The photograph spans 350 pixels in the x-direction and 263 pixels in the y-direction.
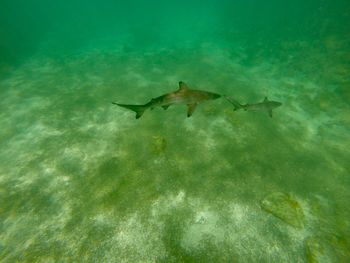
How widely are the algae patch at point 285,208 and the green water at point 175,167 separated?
0.13ft

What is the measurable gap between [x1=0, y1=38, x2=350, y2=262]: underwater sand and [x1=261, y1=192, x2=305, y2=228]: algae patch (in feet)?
0.14

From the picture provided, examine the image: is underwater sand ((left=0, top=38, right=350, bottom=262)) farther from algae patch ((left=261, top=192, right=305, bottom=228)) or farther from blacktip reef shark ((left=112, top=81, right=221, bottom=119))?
blacktip reef shark ((left=112, top=81, right=221, bottom=119))

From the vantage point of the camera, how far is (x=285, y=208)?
7.75m

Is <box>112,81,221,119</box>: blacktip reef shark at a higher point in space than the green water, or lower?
higher

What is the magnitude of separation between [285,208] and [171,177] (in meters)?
4.37

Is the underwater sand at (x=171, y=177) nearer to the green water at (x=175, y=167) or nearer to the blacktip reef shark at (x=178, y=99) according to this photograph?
the green water at (x=175, y=167)

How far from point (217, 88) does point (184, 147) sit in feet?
26.0

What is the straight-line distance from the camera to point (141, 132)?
11.4 meters

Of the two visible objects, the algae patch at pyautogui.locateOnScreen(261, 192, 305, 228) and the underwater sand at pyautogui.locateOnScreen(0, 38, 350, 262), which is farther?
the algae patch at pyautogui.locateOnScreen(261, 192, 305, 228)

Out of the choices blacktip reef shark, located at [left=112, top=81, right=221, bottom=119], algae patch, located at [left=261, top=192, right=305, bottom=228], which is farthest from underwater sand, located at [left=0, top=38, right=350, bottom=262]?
blacktip reef shark, located at [left=112, top=81, right=221, bottom=119]

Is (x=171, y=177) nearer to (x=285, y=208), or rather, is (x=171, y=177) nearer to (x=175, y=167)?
(x=175, y=167)

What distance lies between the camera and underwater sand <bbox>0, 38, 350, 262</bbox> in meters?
6.72

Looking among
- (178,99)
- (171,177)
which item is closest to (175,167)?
(171,177)

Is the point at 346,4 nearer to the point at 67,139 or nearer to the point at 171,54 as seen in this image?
the point at 171,54
